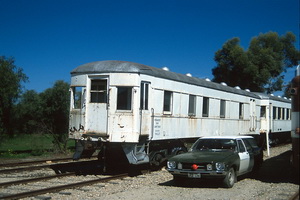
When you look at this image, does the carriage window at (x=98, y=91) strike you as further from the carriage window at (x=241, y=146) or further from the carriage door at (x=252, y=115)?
the carriage door at (x=252, y=115)

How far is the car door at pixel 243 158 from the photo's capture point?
10469mm

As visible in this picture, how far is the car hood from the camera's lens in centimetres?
958

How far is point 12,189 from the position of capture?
364 inches

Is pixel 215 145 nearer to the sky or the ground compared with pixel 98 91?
nearer to the ground

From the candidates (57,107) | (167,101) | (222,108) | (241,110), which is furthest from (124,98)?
(57,107)

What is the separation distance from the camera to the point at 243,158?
10.6 m

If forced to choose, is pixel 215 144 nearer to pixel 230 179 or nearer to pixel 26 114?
pixel 230 179

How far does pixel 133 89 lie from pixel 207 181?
360cm

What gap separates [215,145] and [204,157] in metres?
1.33

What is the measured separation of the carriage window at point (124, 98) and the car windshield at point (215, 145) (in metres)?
2.50

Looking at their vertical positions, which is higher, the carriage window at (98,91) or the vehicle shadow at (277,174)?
the carriage window at (98,91)

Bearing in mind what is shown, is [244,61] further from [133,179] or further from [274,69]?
[133,179]

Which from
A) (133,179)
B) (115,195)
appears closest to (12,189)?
(115,195)

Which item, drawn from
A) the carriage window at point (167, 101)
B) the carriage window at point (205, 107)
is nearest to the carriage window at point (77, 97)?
the carriage window at point (167, 101)
